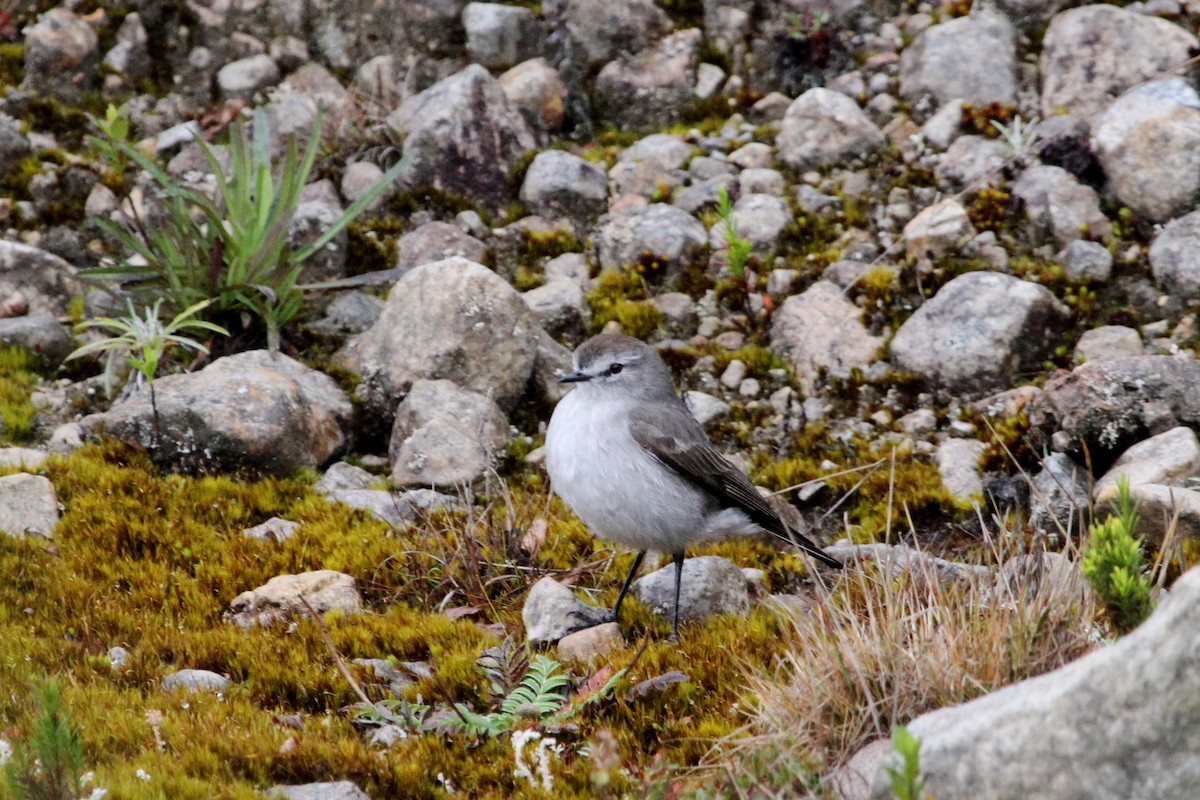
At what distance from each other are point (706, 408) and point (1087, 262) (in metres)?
3.36

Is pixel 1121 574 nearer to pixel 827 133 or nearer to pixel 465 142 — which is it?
pixel 827 133

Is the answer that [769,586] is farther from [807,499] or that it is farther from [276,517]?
[276,517]

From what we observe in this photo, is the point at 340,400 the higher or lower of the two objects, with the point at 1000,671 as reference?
lower

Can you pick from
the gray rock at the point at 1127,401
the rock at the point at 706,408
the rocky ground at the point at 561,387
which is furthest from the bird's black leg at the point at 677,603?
the gray rock at the point at 1127,401

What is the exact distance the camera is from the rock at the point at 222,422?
8.63 metres

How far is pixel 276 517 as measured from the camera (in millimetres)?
8289

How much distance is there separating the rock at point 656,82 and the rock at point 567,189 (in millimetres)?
1138

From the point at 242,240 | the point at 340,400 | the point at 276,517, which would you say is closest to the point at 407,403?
the point at 340,400

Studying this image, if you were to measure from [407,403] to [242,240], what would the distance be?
2.12 meters

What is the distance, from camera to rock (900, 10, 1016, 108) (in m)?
11.2

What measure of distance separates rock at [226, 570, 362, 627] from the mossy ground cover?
0.40ft

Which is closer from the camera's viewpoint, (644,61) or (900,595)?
(900,595)

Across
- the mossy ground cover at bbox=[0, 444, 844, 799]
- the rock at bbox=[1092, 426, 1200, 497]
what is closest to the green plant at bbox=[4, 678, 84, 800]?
the mossy ground cover at bbox=[0, 444, 844, 799]

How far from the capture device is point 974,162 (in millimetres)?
10758
